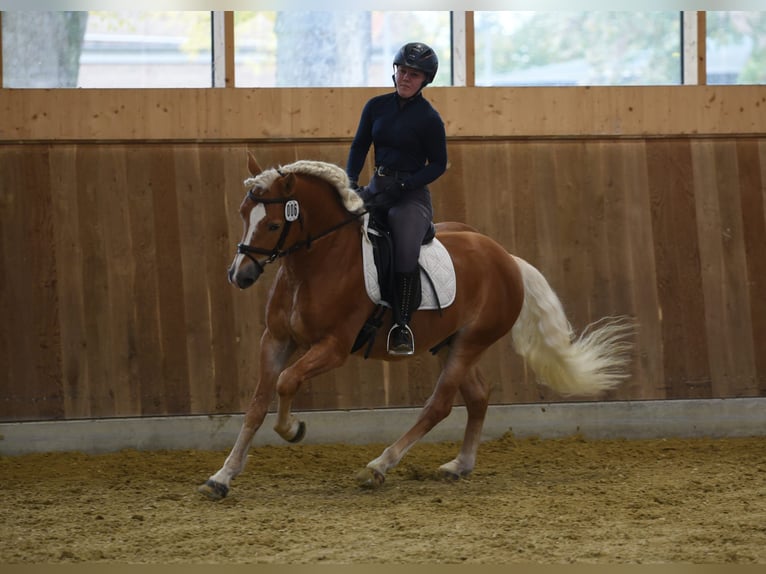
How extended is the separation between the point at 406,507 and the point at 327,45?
4.14m

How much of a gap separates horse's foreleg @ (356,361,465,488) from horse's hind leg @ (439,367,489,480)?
23cm

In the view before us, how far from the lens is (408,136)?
582 centimetres

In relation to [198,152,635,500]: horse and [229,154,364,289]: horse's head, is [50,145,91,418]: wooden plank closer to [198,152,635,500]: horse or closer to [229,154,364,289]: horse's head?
[198,152,635,500]: horse

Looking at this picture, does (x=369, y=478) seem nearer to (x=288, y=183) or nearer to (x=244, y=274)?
(x=244, y=274)

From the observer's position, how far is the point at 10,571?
391 centimetres

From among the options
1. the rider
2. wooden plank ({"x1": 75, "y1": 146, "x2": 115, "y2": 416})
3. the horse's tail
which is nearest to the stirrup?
the rider

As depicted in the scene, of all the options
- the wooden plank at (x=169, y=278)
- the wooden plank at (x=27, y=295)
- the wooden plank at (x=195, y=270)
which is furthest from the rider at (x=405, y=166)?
the wooden plank at (x=27, y=295)

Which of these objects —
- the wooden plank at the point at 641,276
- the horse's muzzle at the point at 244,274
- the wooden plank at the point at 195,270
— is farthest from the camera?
the wooden plank at the point at 641,276

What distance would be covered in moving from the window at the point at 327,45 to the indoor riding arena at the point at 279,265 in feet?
0.26

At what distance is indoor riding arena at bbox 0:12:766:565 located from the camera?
23.7 ft

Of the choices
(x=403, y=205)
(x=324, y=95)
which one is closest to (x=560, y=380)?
(x=403, y=205)

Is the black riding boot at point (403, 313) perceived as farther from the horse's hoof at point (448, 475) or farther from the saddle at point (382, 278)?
the horse's hoof at point (448, 475)

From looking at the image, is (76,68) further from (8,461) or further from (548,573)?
(548,573)

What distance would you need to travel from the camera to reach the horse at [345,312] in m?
5.38
